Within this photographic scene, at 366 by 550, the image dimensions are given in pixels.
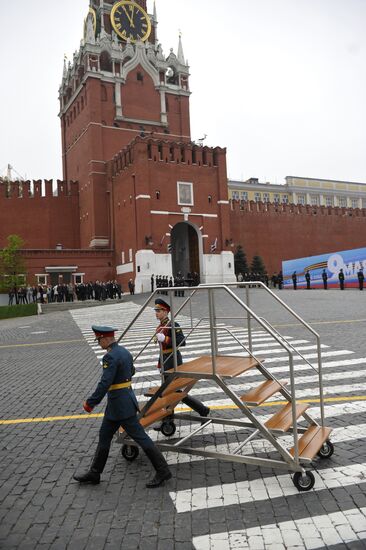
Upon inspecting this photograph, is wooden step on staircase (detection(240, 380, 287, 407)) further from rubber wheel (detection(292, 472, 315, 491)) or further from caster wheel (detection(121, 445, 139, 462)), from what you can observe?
caster wheel (detection(121, 445, 139, 462))

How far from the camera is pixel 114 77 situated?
49.0 metres

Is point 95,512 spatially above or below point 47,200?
below

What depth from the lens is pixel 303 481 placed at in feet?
13.4

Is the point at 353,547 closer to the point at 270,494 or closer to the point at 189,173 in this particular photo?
the point at 270,494

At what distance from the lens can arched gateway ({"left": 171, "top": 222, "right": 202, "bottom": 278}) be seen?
43.7m

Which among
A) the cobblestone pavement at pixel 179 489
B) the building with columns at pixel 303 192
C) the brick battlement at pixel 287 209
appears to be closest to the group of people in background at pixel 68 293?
the brick battlement at pixel 287 209

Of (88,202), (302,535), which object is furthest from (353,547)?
(88,202)

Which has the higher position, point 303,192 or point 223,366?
point 303,192

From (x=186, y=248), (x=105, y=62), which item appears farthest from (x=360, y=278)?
(x=105, y=62)

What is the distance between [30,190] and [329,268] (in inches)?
1190

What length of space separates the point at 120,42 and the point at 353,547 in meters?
57.4

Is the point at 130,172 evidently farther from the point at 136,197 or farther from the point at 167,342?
the point at 167,342

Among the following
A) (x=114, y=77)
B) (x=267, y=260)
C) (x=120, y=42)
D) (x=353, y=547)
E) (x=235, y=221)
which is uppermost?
(x=120, y=42)

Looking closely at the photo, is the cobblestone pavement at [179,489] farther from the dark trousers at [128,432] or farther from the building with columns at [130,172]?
the building with columns at [130,172]
